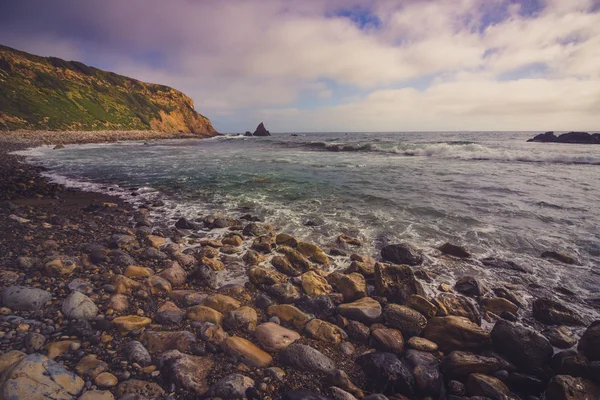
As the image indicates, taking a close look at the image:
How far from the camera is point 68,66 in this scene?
89812 mm

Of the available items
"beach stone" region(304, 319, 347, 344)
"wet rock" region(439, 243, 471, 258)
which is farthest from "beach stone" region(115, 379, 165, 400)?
"wet rock" region(439, 243, 471, 258)

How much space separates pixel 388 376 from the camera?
3557 mm

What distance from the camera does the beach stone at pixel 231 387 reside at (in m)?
3.15

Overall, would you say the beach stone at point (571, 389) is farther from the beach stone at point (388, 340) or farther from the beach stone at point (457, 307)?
the beach stone at point (388, 340)

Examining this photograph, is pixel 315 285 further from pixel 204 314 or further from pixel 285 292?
pixel 204 314

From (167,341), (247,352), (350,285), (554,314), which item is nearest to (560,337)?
(554,314)

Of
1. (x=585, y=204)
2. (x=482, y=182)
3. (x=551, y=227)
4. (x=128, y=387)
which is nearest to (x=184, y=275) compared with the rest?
(x=128, y=387)

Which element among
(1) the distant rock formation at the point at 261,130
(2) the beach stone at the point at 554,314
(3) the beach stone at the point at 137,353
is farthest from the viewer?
(1) the distant rock formation at the point at 261,130

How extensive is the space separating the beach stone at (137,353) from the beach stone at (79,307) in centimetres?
111

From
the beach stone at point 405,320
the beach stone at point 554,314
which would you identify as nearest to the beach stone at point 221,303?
the beach stone at point 405,320

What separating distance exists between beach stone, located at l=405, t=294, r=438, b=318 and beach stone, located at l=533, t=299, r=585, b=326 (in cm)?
214

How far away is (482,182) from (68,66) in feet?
411

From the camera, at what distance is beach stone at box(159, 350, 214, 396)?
3.24 metres

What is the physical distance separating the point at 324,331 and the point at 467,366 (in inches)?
83.4
